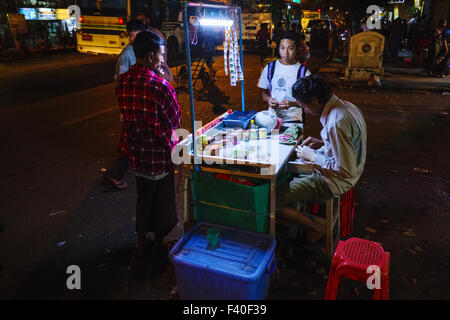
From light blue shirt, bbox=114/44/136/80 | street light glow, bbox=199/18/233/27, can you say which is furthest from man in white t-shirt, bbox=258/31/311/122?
light blue shirt, bbox=114/44/136/80

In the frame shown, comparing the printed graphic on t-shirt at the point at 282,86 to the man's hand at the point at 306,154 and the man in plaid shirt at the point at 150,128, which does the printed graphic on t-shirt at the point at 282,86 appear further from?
the man in plaid shirt at the point at 150,128

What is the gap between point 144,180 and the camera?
330 cm

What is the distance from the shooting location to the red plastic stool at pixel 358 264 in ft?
8.71

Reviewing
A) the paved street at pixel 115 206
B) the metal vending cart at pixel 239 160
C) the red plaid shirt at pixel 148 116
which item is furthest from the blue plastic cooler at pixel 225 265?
the red plaid shirt at pixel 148 116

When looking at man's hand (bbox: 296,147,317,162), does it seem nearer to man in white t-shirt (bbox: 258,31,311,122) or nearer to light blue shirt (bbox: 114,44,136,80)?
man in white t-shirt (bbox: 258,31,311,122)

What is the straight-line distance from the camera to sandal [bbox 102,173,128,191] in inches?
201

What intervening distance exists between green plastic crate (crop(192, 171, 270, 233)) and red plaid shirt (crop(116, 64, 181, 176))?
0.40m

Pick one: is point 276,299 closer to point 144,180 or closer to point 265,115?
point 144,180

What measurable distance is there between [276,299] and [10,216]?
3594mm

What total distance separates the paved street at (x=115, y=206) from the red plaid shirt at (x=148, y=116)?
0.40m

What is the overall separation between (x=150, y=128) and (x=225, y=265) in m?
1.36

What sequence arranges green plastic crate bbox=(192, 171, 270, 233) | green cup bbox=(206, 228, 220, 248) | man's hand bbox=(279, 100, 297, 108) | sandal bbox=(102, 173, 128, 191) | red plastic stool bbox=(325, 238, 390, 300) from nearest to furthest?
red plastic stool bbox=(325, 238, 390, 300)
green cup bbox=(206, 228, 220, 248)
green plastic crate bbox=(192, 171, 270, 233)
man's hand bbox=(279, 100, 297, 108)
sandal bbox=(102, 173, 128, 191)

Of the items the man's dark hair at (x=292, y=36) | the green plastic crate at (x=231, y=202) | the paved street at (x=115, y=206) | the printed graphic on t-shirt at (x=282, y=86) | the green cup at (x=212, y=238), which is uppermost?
the man's dark hair at (x=292, y=36)

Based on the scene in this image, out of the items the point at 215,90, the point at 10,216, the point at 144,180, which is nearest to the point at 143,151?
the point at 144,180
